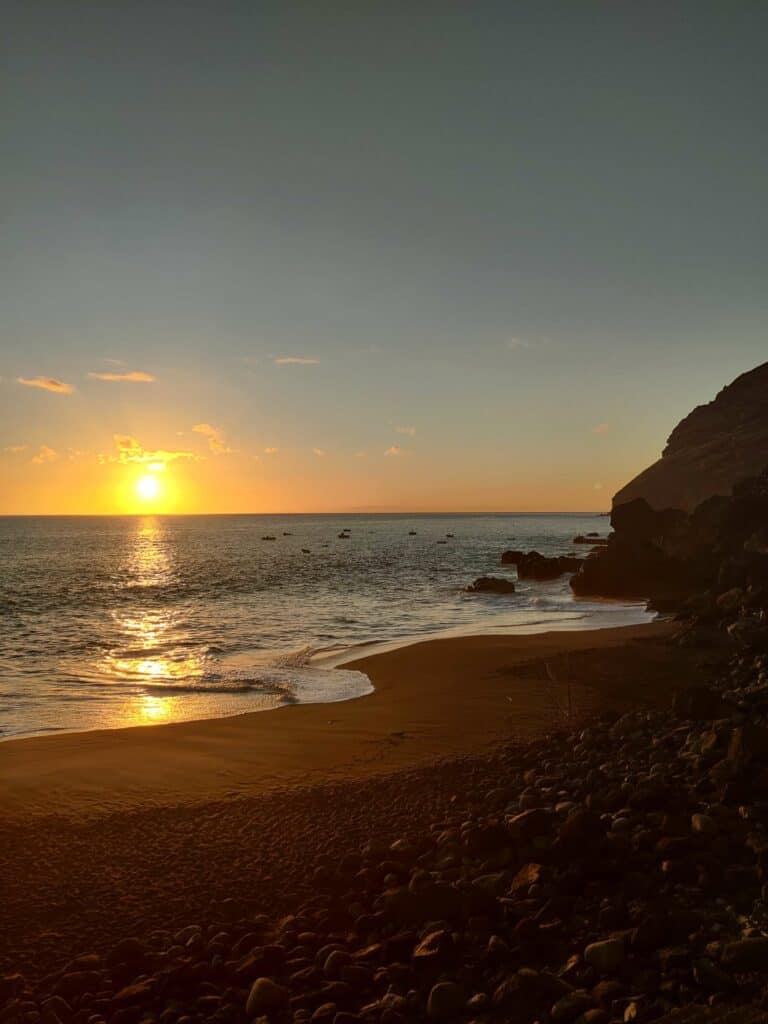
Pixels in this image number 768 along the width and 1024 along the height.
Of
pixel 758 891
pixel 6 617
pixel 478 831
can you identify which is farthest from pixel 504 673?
pixel 6 617

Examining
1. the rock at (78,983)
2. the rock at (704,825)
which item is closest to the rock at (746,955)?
the rock at (704,825)

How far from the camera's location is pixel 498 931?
553 cm

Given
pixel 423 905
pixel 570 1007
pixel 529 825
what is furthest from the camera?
pixel 529 825

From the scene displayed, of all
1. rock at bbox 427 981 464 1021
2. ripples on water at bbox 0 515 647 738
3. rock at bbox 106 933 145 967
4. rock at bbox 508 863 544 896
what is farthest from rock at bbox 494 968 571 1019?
ripples on water at bbox 0 515 647 738

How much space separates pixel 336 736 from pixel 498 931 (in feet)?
23.0

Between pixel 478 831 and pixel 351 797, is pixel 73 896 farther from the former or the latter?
pixel 478 831

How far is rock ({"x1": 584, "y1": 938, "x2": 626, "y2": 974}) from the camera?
192 inches

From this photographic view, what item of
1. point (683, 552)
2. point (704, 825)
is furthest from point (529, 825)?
point (683, 552)

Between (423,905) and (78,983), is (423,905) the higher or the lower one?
the higher one

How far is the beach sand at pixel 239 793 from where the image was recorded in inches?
255

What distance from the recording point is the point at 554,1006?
14.9ft

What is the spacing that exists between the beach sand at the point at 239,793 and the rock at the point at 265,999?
1211 mm

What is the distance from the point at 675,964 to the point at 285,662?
17.3 meters

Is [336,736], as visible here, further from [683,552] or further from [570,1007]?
[683,552]
